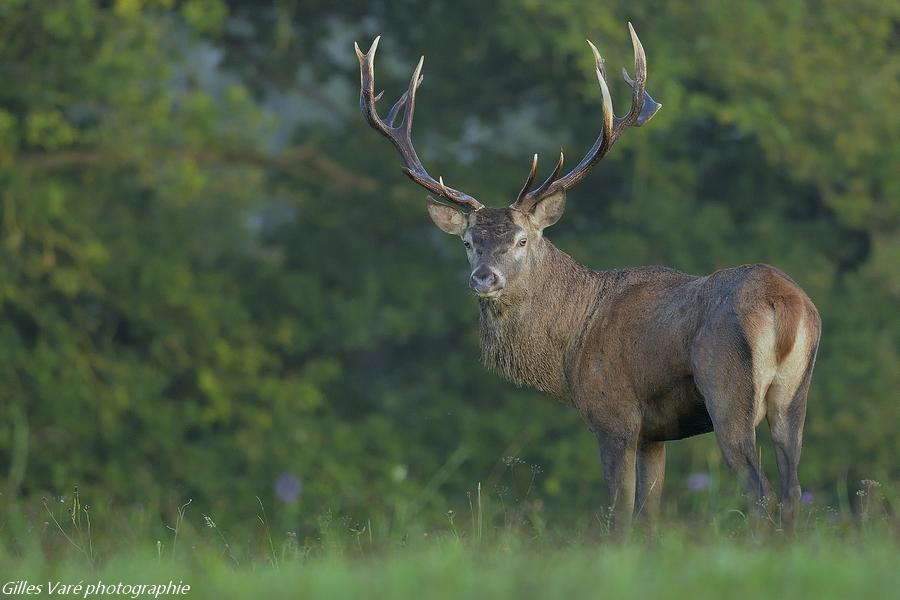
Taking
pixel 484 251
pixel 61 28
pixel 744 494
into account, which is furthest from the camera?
pixel 61 28

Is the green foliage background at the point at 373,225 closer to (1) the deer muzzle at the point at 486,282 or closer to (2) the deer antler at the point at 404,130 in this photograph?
(2) the deer antler at the point at 404,130

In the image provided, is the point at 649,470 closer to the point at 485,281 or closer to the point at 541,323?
the point at 541,323

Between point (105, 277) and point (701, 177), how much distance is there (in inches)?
271

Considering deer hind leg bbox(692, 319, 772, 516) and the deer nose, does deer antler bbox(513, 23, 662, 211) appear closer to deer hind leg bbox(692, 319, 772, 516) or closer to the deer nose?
the deer nose

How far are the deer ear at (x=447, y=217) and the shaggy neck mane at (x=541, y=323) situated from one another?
1.65 ft

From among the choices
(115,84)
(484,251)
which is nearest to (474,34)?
(115,84)

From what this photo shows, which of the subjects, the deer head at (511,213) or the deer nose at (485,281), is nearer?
the deer nose at (485,281)

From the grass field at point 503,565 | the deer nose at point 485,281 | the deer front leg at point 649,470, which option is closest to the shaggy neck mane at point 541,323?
the deer nose at point 485,281

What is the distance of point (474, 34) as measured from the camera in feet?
59.5

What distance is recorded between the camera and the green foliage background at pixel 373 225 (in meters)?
16.3

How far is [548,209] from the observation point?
8.08 m

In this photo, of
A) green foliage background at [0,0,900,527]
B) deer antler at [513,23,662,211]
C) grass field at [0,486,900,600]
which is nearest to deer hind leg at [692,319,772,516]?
grass field at [0,486,900,600]

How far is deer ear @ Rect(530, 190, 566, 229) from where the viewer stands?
8.01 m

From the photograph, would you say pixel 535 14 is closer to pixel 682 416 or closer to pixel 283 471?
pixel 283 471
